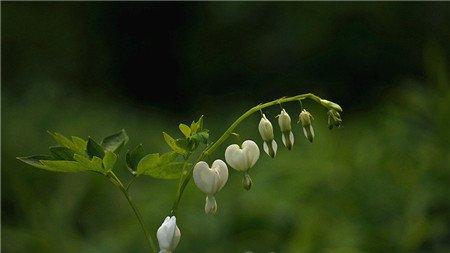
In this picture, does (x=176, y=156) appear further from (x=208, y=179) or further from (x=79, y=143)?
(x=79, y=143)

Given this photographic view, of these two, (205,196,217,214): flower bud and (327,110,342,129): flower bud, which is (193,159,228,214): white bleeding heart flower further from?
(327,110,342,129): flower bud

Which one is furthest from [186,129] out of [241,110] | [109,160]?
[241,110]

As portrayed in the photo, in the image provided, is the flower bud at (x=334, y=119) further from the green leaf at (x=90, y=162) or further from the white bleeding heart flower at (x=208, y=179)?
the green leaf at (x=90, y=162)

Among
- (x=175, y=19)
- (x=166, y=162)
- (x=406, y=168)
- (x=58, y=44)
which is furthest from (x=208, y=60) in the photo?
(x=166, y=162)

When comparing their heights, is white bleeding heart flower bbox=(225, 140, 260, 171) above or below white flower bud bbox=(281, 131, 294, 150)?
below

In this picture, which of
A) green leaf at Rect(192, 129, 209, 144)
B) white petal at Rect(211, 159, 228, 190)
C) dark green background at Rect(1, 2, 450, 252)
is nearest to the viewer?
green leaf at Rect(192, 129, 209, 144)

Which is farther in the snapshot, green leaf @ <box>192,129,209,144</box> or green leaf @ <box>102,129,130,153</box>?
green leaf @ <box>102,129,130,153</box>

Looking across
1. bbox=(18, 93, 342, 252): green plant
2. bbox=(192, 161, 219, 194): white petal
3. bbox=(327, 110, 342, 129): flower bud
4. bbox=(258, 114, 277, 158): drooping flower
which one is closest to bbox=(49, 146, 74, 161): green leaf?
bbox=(18, 93, 342, 252): green plant
